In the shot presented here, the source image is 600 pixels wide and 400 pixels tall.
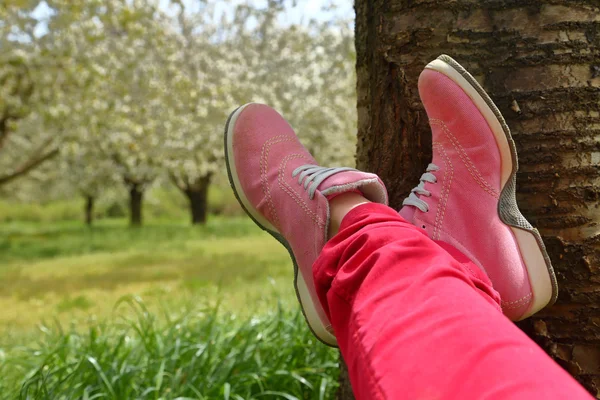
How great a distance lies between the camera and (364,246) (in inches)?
36.4

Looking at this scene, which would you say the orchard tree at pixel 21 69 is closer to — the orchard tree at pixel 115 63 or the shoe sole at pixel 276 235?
the orchard tree at pixel 115 63

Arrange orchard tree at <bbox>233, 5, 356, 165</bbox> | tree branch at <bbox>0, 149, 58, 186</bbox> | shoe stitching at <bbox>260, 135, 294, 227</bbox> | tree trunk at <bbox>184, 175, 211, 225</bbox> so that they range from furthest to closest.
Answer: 1. tree trunk at <bbox>184, 175, 211, 225</bbox>
2. orchard tree at <bbox>233, 5, 356, 165</bbox>
3. tree branch at <bbox>0, 149, 58, 186</bbox>
4. shoe stitching at <bbox>260, 135, 294, 227</bbox>

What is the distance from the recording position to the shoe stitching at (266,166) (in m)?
1.46

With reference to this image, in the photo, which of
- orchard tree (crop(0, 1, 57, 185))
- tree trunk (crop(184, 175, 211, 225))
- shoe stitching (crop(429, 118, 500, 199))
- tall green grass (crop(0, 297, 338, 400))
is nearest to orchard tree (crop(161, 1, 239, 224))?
orchard tree (crop(0, 1, 57, 185))

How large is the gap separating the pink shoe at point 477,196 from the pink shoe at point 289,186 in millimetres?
152

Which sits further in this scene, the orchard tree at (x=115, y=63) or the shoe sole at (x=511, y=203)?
the orchard tree at (x=115, y=63)

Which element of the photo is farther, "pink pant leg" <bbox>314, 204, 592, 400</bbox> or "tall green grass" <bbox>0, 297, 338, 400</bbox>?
"tall green grass" <bbox>0, 297, 338, 400</bbox>

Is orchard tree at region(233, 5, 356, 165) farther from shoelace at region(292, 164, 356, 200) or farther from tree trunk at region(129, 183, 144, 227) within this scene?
shoelace at region(292, 164, 356, 200)

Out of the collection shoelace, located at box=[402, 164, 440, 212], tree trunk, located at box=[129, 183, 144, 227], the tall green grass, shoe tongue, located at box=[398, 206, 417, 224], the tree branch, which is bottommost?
tree trunk, located at box=[129, 183, 144, 227]

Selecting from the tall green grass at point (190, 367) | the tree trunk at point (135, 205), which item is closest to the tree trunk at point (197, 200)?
the tree trunk at point (135, 205)

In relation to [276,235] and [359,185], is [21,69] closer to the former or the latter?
[276,235]

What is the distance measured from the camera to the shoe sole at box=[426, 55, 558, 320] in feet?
3.86

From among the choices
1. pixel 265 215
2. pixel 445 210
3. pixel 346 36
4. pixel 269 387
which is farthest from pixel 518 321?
pixel 346 36

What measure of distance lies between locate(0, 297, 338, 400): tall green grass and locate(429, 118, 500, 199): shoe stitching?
0.81 meters
